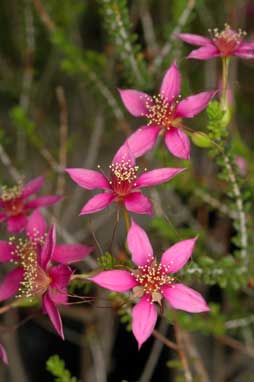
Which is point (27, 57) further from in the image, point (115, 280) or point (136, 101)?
point (115, 280)

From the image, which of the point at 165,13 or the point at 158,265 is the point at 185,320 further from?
the point at 165,13

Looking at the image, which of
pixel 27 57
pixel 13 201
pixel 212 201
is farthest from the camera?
pixel 27 57

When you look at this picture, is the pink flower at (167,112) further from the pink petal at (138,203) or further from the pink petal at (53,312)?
the pink petal at (53,312)

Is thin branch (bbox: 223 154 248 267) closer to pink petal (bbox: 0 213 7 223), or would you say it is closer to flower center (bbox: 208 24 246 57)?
flower center (bbox: 208 24 246 57)

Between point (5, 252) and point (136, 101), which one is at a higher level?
point (136, 101)

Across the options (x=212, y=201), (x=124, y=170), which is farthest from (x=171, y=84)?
(x=212, y=201)

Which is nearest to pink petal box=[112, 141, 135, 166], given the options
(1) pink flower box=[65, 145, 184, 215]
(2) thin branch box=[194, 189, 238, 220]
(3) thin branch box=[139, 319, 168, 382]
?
(1) pink flower box=[65, 145, 184, 215]

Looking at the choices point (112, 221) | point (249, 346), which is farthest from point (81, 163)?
point (249, 346)
